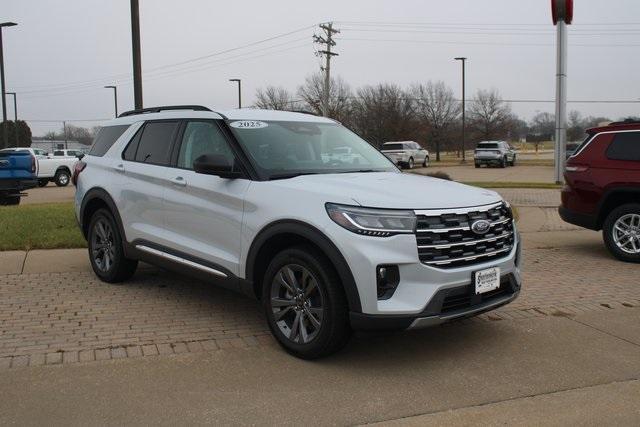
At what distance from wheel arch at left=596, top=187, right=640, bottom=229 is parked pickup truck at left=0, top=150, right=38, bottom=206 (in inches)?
475

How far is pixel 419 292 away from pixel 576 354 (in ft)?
4.93

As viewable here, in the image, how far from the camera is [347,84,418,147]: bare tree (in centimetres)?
5694

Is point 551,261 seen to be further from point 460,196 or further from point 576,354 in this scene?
point 460,196

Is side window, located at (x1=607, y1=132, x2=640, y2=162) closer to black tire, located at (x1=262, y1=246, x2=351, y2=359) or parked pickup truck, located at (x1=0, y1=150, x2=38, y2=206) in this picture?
black tire, located at (x1=262, y1=246, x2=351, y2=359)

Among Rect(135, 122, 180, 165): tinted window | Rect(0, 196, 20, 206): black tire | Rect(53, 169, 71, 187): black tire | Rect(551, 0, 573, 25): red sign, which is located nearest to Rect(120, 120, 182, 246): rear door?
Rect(135, 122, 180, 165): tinted window

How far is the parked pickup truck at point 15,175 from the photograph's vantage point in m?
14.1

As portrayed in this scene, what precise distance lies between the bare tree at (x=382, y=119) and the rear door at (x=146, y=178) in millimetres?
49931

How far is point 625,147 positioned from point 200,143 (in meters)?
5.77

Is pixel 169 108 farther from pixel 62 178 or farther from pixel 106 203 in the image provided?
pixel 62 178

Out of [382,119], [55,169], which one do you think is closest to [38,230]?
[55,169]

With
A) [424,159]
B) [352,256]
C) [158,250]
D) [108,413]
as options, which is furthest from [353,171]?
[424,159]

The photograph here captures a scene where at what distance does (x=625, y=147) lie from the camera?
8281mm

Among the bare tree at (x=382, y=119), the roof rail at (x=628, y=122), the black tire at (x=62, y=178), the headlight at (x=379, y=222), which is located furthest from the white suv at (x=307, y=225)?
the bare tree at (x=382, y=119)

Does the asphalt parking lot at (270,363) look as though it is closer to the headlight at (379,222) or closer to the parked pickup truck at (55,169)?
the headlight at (379,222)
